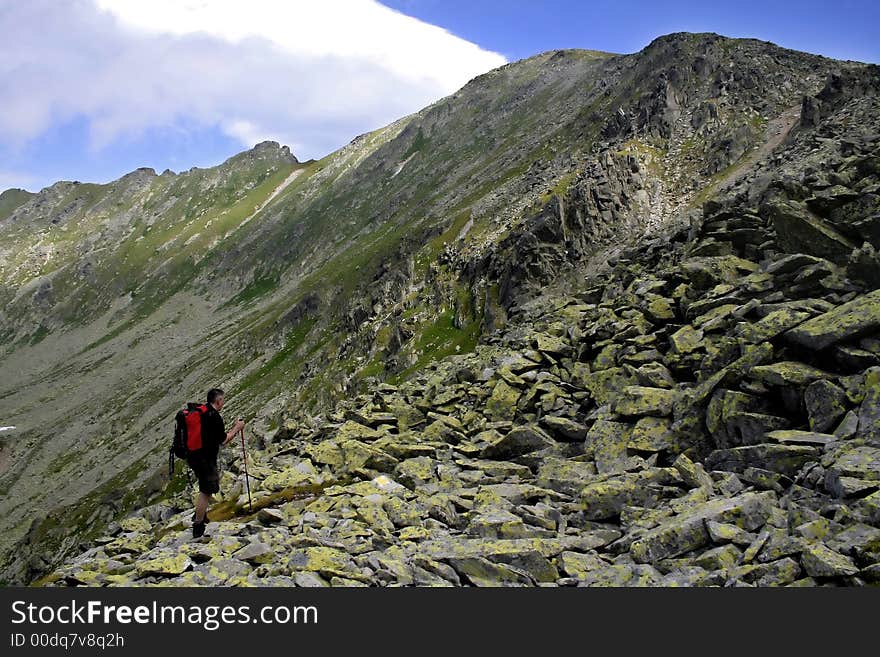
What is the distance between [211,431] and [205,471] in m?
1.20

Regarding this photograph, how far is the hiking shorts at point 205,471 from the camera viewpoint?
15.5 metres

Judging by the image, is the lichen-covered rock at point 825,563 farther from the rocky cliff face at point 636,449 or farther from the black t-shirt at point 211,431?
the black t-shirt at point 211,431

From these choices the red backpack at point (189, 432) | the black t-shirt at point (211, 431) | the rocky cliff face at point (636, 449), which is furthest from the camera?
the black t-shirt at point (211, 431)

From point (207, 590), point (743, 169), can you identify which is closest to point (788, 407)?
point (207, 590)

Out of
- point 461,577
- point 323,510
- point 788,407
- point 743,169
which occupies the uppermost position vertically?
point 743,169

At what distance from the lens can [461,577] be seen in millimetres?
11578

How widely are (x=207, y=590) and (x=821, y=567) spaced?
422 inches

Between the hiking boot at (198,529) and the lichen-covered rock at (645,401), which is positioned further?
the lichen-covered rock at (645,401)

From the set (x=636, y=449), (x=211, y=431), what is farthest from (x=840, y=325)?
(x=211, y=431)

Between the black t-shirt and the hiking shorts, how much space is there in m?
0.20

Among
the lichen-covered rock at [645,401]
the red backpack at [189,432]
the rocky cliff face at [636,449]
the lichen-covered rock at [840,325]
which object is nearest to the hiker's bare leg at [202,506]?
the rocky cliff face at [636,449]

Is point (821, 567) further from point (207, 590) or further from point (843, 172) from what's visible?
point (843, 172)

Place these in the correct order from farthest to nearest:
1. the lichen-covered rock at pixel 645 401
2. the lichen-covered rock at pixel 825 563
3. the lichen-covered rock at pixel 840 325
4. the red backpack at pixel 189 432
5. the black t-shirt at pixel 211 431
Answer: the lichen-covered rock at pixel 645 401 < the black t-shirt at pixel 211 431 < the red backpack at pixel 189 432 < the lichen-covered rock at pixel 840 325 < the lichen-covered rock at pixel 825 563

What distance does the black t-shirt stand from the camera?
50.6ft
